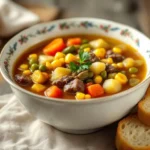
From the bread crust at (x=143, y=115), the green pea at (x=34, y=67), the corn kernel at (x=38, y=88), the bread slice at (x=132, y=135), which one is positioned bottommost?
the bread slice at (x=132, y=135)

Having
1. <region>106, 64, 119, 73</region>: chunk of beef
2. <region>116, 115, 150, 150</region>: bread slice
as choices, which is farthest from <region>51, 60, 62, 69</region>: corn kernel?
<region>116, 115, 150, 150</region>: bread slice

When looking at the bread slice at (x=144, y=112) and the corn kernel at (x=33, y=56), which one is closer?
the bread slice at (x=144, y=112)

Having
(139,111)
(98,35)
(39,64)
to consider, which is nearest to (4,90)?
(39,64)

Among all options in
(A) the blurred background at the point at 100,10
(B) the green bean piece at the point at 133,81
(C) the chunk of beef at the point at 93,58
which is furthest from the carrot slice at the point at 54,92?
(A) the blurred background at the point at 100,10

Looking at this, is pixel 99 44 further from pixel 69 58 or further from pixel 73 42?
pixel 69 58

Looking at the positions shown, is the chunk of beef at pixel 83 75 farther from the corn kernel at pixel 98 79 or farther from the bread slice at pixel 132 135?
the bread slice at pixel 132 135

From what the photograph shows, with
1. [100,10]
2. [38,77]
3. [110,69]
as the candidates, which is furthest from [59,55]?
[100,10]

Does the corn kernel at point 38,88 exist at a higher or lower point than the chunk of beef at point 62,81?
lower
